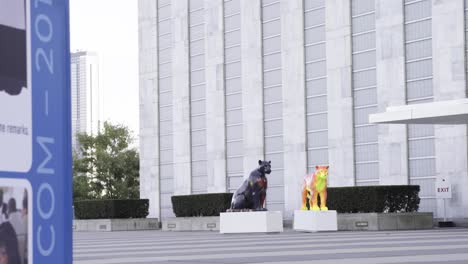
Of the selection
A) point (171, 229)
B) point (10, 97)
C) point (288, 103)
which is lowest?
point (171, 229)

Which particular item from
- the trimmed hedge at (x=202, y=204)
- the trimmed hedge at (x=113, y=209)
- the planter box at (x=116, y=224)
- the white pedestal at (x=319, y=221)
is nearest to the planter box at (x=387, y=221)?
the white pedestal at (x=319, y=221)

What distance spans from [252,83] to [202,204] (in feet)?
25.3

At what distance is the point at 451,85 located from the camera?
35.8 m

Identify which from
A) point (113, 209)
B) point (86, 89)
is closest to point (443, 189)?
point (113, 209)

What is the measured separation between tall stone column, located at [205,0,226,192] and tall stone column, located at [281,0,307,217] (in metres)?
4.74

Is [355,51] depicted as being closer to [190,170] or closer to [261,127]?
[261,127]

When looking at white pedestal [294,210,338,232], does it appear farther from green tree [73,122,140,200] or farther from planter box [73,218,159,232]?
green tree [73,122,140,200]

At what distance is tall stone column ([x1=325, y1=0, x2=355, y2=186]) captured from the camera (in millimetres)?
40750

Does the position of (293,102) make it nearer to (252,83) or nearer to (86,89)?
(252,83)

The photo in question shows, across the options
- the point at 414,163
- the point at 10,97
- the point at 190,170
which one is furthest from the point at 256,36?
the point at 10,97

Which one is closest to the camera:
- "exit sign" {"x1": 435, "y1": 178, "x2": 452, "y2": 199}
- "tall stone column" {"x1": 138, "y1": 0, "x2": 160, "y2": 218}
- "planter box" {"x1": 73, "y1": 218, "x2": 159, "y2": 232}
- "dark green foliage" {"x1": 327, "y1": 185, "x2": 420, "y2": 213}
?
"dark green foliage" {"x1": 327, "y1": 185, "x2": 420, "y2": 213}

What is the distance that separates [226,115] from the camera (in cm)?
4788

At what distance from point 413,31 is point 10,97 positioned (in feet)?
119

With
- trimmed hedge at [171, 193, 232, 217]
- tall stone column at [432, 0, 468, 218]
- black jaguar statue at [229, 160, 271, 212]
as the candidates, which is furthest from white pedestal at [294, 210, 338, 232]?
trimmed hedge at [171, 193, 232, 217]
